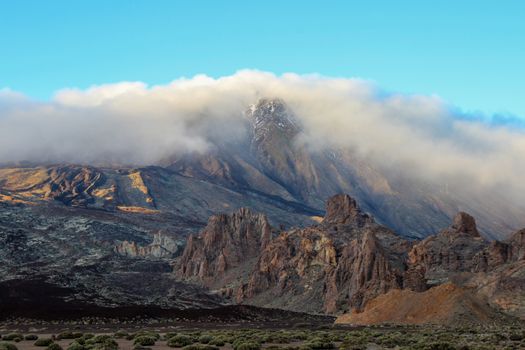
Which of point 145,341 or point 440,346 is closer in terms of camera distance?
point 440,346

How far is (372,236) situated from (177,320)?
58957 millimetres

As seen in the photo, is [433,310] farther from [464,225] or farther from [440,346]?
[464,225]

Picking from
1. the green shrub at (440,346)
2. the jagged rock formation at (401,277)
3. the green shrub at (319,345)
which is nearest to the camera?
the green shrub at (440,346)

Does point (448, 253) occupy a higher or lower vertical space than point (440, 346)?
higher

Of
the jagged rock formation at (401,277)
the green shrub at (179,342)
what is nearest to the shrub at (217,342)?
the green shrub at (179,342)

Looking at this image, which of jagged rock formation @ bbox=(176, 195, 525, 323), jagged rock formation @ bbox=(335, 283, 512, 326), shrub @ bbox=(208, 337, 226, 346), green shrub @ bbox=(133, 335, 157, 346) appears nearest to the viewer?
shrub @ bbox=(208, 337, 226, 346)

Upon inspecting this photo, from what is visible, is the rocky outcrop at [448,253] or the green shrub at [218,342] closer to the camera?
the green shrub at [218,342]

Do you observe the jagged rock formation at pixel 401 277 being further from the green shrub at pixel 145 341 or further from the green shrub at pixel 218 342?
the green shrub at pixel 145 341

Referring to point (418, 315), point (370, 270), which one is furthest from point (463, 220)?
point (418, 315)

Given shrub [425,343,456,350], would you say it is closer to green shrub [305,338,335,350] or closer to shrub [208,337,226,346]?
green shrub [305,338,335,350]

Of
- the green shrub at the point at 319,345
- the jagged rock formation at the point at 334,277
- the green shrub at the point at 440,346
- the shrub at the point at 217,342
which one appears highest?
the jagged rock formation at the point at 334,277

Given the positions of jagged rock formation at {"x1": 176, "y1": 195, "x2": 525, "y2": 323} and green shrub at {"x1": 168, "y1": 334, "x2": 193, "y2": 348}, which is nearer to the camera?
green shrub at {"x1": 168, "y1": 334, "x2": 193, "y2": 348}

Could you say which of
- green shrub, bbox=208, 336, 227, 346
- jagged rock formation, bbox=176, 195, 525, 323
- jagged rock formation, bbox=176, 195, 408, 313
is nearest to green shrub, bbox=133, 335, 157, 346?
green shrub, bbox=208, 336, 227, 346

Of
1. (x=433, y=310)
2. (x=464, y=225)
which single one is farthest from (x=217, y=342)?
(x=464, y=225)
